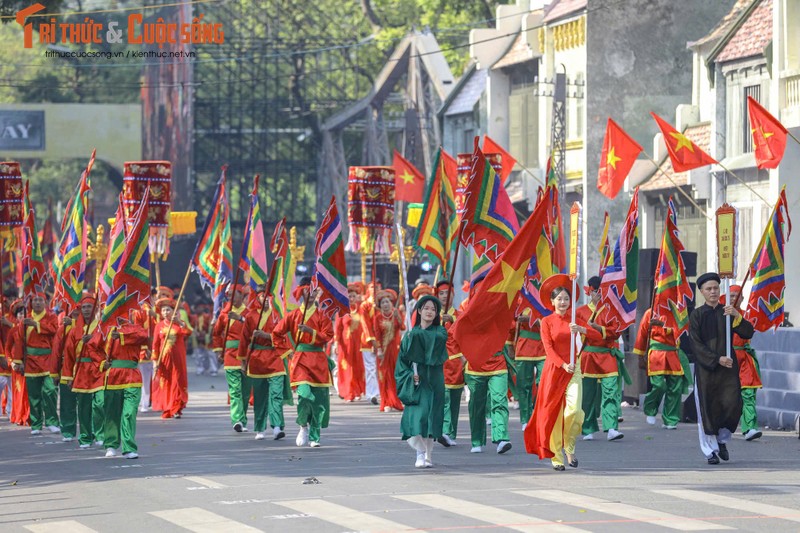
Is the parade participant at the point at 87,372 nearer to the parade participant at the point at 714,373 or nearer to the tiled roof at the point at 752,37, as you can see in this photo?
the parade participant at the point at 714,373

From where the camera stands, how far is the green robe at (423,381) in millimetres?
15555

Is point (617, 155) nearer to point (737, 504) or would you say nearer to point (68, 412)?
point (68, 412)

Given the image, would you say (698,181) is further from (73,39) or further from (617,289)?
(73,39)

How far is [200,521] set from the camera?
39.4 ft

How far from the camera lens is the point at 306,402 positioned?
18.2m

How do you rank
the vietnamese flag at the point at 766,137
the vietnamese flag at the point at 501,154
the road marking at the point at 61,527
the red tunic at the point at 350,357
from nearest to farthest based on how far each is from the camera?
1. the road marking at the point at 61,527
2. the vietnamese flag at the point at 766,137
3. the red tunic at the point at 350,357
4. the vietnamese flag at the point at 501,154

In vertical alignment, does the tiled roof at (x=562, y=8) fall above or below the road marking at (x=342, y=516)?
above

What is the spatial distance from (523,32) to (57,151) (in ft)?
66.0

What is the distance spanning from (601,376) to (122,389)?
217 inches

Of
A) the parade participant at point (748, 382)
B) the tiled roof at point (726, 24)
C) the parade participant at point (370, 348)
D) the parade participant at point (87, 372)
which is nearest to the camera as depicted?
the parade participant at point (87, 372)

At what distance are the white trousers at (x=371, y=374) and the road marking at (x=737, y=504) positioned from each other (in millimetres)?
12621

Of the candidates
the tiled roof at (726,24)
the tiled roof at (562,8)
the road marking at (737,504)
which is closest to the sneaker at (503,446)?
the road marking at (737,504)

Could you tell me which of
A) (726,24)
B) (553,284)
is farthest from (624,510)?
(726,24)

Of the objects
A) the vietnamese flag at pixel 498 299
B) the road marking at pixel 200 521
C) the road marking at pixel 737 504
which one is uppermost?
the vietnamese flag at pixel 498 299
